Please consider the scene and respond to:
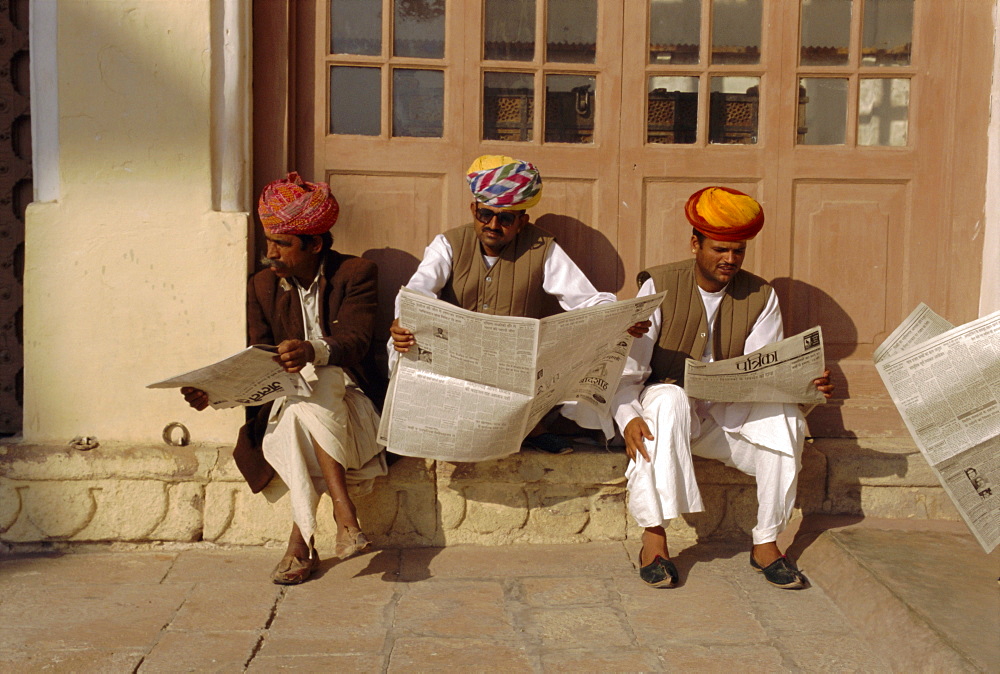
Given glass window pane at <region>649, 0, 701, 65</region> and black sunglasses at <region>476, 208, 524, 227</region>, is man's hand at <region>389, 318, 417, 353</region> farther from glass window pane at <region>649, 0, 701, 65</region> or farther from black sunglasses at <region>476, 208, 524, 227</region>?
glass window pane at <region>649, 0, 701, 65</region>

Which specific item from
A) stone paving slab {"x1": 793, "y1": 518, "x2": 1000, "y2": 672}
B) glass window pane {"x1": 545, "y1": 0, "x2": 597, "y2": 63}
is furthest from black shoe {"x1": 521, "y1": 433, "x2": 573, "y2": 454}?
glass window pane {"x1": 545, "y1": 0, "x2": 597, "y2": 63}

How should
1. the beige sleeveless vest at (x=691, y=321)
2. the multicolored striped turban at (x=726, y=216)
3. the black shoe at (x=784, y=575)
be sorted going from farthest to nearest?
the beige sleeveless vest at (x=691, y=321) → the multicolored striped turban at (x=726, y=216) → the black shoe at (x=784, y=575)

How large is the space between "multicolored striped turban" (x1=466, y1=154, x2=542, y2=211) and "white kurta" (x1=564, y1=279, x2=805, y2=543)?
22.5 inches

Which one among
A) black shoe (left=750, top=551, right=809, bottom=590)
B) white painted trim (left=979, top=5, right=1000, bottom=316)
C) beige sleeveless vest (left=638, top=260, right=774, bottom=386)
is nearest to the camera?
black shoe (left=750, top=551, right=809, bottom=590)

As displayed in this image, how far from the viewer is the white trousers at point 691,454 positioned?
333 centimetres

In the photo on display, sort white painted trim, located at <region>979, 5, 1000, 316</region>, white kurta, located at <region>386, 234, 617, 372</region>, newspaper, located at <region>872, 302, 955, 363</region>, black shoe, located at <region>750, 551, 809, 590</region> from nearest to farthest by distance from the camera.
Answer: newspaper, located at <region>872, 302, 955, 363</region> < black shoe, located at <region>750, 551, 809, 590</region> < white kurta, located at <region>386, 234, 617, 372</region> < white painted trim, located at <region>979, 5, 1000, 316</region>

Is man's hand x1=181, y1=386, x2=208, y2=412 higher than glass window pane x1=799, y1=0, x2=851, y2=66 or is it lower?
lower

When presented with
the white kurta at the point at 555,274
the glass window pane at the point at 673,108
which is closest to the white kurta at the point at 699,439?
the white kurta at the point at 555,274

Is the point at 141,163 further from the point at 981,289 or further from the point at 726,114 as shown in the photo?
the point at 981,289

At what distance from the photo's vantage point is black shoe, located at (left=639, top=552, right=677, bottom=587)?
327 centimetres

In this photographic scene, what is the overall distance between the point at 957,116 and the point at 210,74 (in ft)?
9.74

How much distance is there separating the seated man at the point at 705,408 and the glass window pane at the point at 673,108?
0.53 meters

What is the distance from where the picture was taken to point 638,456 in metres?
3.38

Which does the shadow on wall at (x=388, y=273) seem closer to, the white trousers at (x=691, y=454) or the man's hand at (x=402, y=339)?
the man's hand at (x=402, y=339)
